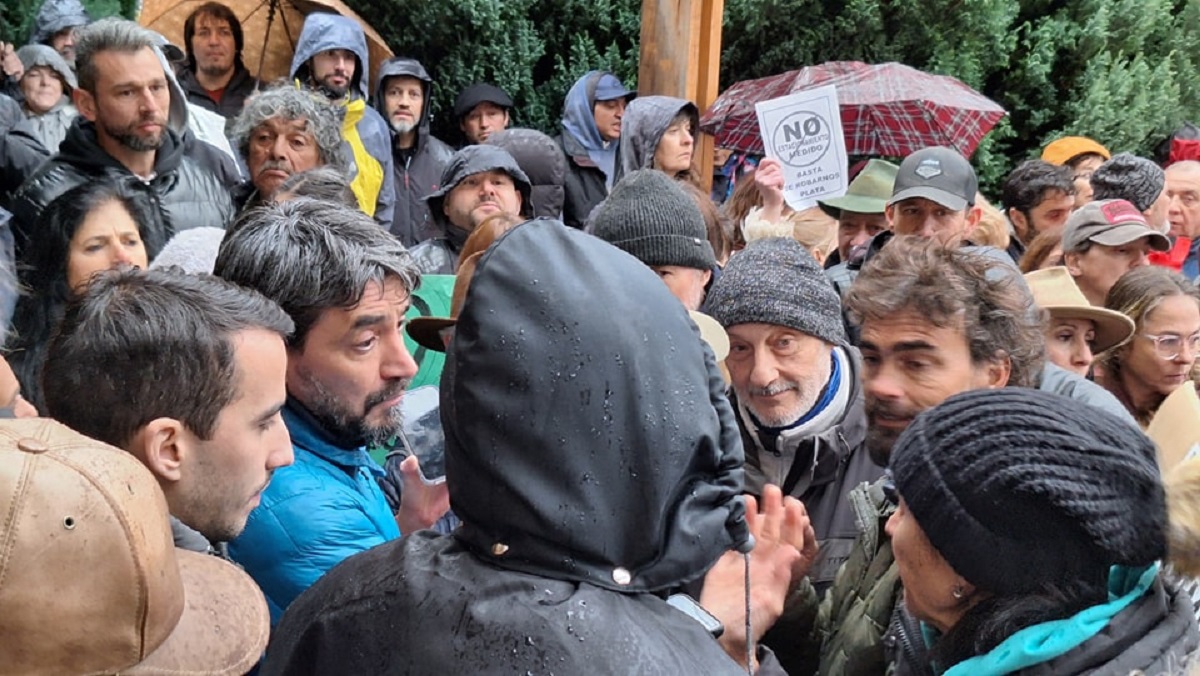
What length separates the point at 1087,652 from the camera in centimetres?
170

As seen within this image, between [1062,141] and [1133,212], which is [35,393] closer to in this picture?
[1133,212]

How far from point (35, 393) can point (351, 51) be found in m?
4.23

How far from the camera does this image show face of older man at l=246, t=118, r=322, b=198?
15.3 feet

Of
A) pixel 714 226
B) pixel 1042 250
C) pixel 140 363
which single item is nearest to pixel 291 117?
pixel 714 226

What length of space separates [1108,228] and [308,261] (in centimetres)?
370

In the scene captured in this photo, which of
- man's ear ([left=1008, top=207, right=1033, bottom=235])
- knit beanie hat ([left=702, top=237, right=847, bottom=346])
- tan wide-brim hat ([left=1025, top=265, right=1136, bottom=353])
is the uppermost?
knit beanie hat ([left=702, top=237, right=847, bottom=346])

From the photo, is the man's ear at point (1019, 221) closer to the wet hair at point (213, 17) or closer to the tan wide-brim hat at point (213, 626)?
the wet hair at point (213, 17)

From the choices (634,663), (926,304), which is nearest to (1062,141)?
(926,304)

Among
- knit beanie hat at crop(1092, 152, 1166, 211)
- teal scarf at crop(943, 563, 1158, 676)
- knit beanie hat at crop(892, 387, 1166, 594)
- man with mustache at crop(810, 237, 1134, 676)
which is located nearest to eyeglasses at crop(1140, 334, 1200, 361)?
man with mustache at crop(810, 237, 1134, 676)

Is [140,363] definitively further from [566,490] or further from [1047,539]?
[1047,539]

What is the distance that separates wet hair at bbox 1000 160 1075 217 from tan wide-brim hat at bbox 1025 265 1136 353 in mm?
2954

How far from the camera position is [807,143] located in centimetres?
654

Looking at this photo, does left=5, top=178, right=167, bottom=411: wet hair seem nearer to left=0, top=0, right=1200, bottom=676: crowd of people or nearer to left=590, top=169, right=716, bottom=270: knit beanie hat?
left=0, top=0, right=1200, bottom=676: crowd of people

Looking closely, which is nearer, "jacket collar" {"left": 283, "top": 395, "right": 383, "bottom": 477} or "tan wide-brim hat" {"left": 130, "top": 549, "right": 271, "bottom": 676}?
"tan wide-brim hat" {"left": 130, "top": 549, "right": 271, "bottom": 676}
